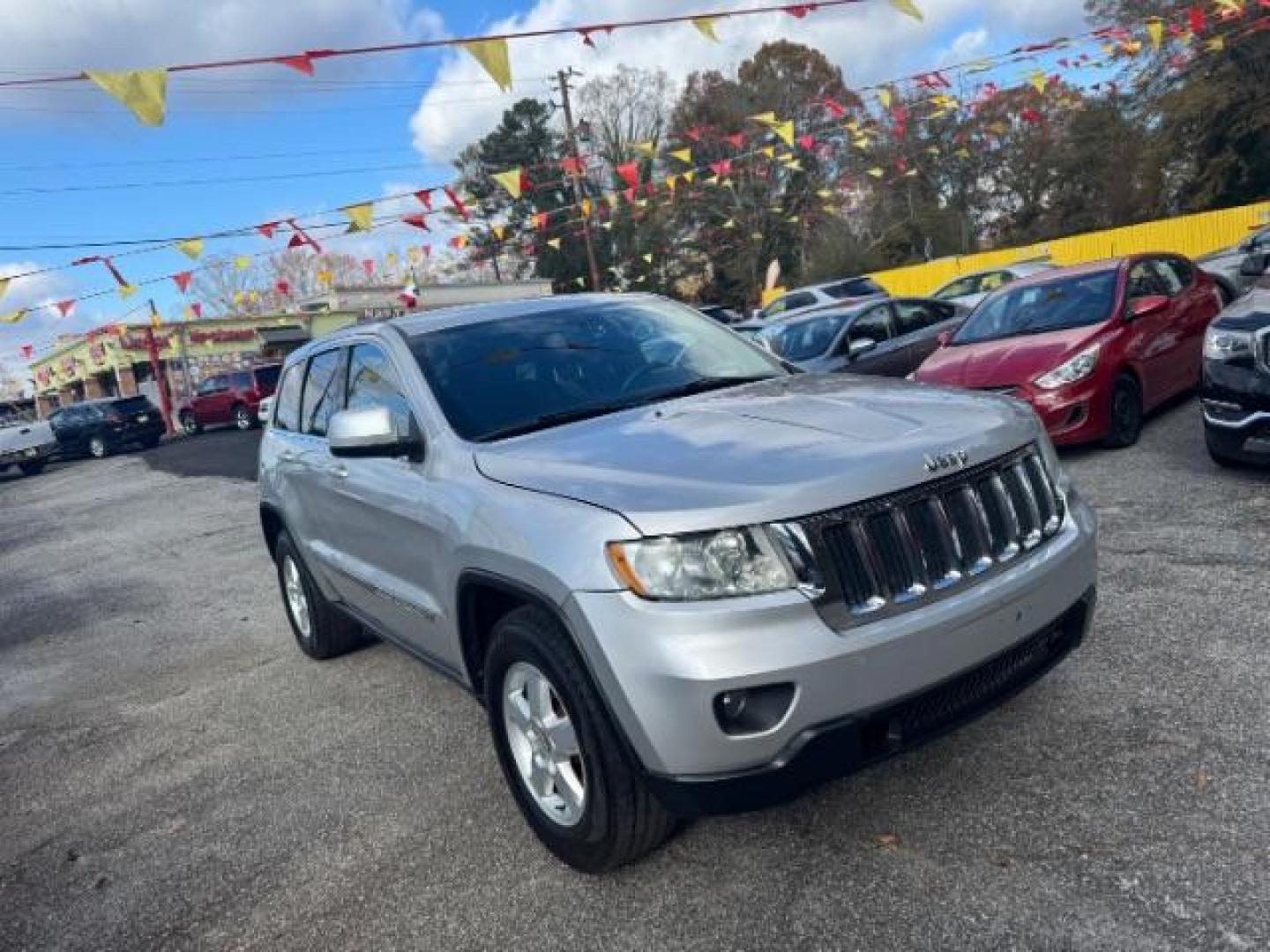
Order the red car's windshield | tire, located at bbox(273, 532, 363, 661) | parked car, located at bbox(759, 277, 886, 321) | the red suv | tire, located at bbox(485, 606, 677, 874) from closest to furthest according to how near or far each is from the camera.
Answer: tire, located at bbox(485, 606, 677, 874) < tire, located at bbox(273, 532, 363, 661) < the red car's windshield < parked car, located at bbox(759, 277, 886, 321) < the red suv

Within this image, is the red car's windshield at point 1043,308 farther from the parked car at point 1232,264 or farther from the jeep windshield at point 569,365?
the jeep windshield at point 569,365

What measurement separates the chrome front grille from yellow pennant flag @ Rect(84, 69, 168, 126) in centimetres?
696

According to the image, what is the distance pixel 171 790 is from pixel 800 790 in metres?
2.99

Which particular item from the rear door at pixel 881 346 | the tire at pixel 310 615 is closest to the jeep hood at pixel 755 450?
the tire at pixel 310 615

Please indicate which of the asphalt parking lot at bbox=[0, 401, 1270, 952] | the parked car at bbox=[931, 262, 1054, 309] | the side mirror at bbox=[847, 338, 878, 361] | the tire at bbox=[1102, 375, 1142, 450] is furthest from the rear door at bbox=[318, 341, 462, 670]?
the parked car at bbox=[931, 262, 1054, 309]

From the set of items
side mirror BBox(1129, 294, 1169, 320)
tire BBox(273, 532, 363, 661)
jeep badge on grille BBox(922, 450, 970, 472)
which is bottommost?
tire BBox(273, 532, 363, 661)

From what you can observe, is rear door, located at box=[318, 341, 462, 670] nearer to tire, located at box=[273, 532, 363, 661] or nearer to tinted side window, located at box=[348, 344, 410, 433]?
tinted side window, located at box=[348, 344, 410, 433]

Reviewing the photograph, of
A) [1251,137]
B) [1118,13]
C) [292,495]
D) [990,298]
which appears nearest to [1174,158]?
[1251,137]

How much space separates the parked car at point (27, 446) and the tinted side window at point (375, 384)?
26192mm

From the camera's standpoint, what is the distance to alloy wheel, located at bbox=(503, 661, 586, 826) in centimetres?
284

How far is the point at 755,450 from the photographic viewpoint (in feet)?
9.08

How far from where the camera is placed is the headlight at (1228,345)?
564 cm

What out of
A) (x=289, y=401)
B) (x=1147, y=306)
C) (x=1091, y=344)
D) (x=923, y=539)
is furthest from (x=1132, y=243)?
(x=923, y=539)

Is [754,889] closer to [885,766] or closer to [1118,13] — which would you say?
[885,766]
